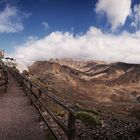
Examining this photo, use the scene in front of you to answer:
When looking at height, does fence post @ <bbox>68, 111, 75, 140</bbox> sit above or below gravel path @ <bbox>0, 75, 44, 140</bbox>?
above

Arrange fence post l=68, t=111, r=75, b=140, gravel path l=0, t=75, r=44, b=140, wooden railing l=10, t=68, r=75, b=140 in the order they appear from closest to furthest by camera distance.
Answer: fence post l=68, t=111, r=75, b=140, wooden railing l=10, t=68, r=75, b=140, gravel path l=0, t=75, r=44, b=140

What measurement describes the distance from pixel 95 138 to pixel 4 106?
18.3ft

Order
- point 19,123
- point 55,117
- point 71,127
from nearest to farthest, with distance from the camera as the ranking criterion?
point 71,127 → point 55,117 → point 19,123

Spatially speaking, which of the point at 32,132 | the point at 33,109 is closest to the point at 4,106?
the point at 33,109

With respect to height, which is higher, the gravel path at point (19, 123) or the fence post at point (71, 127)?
the fence post at point (71, 127)

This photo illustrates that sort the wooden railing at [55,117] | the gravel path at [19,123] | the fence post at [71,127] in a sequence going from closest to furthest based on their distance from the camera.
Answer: the fence post at [71,127]
the wooden railing at [55,117]
the gravel path at [19,123]

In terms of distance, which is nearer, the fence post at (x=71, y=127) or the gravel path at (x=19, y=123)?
the fence post at (x=71, y=127)

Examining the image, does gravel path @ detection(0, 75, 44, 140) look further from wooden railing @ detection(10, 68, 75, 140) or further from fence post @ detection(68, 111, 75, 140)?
fence post @ detection(68, 111, 75, 140)

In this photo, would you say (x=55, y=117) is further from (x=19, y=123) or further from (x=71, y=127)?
(x=19, y=123)

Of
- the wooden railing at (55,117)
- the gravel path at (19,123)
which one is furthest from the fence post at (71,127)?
the gravel path at (19,123)

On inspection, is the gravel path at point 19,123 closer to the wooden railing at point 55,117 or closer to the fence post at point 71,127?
the wooden railing at point 55,117

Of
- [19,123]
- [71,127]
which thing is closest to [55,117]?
[71,127]

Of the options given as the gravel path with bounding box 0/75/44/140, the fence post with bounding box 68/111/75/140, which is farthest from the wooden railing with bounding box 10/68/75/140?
the gravel path with bounding box 0/75/44/140

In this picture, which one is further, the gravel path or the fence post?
the gravel path
